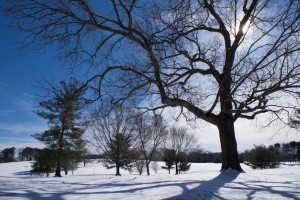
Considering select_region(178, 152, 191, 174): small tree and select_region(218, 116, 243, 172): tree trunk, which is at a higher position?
select_region(218, 116, 243, 172): tree trunk

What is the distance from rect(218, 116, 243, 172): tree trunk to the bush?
19426mm

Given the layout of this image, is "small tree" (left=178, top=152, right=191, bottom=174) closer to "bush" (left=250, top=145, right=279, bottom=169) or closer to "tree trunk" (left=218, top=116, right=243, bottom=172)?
"bush" (left=250, top=145, right=279, bottom=169)

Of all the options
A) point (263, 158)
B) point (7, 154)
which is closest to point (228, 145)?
point (263, 158)

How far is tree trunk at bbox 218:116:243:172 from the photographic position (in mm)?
11609

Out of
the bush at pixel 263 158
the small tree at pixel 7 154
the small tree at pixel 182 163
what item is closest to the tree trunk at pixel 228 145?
the bush at pixel 263 158

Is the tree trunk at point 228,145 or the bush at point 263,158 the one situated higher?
the tree trunk at point 228,145

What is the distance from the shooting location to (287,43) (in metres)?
10.1

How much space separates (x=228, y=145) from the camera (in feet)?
38.5

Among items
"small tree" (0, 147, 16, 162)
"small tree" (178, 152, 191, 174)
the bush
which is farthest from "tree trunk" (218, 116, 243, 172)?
"small tree" (0, 147, 16, 162)

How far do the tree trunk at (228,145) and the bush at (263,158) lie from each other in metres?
19.4

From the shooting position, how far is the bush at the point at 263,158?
29.0 metres

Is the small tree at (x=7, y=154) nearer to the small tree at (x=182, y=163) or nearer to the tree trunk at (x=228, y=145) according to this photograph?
the small tree at (x=182, y=163)

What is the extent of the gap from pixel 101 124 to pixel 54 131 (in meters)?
5.66

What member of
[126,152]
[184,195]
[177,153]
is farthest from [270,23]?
[177,153]
